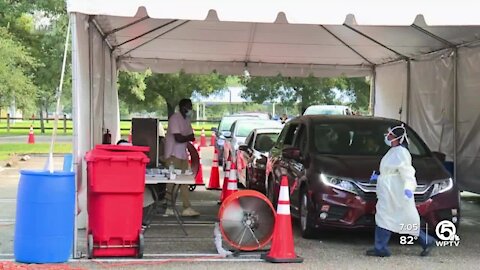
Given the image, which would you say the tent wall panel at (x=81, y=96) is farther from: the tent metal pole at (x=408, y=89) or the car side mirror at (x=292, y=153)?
the tent metal pole at (x=408, y=89)

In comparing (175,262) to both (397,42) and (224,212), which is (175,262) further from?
(397,42)

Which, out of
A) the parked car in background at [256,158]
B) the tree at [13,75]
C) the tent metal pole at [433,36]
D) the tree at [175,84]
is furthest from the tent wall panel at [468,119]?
the tree at [175,84]

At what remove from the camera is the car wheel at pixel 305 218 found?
8.60m

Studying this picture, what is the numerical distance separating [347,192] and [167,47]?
23.1ft

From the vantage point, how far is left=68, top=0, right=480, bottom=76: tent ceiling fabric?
23.7ft

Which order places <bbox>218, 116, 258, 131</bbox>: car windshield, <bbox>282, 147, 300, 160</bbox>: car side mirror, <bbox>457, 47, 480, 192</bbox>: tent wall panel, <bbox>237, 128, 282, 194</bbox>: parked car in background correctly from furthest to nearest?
<bbox>218, 116, 258, 131</bbox>: car windshield
<bbox>237, 128, 282, 194</bbox>: parked car in background
<bbox>457, 47, 480, 192</bbox>: tent wall panel
<bbox>282, 147, 300, 160</bbox>: car side mirror

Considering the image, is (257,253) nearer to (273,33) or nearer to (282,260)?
(282,260)

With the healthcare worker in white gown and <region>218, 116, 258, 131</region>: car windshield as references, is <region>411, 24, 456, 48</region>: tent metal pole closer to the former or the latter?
the healthcare worker in white gown

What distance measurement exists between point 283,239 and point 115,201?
1.90 m

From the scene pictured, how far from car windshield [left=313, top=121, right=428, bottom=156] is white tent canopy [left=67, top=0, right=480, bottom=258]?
152cm

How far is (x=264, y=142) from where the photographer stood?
47.4 feet

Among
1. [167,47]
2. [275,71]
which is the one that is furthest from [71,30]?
[275,71]

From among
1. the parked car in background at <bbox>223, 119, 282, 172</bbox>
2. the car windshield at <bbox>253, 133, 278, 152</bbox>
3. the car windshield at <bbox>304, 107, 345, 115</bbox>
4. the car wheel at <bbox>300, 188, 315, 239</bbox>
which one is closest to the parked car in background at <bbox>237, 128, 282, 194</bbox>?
the car windshield at <bbox>253, 133, 278, 152</bbox>

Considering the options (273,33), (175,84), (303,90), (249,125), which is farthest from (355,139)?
(303,90)
